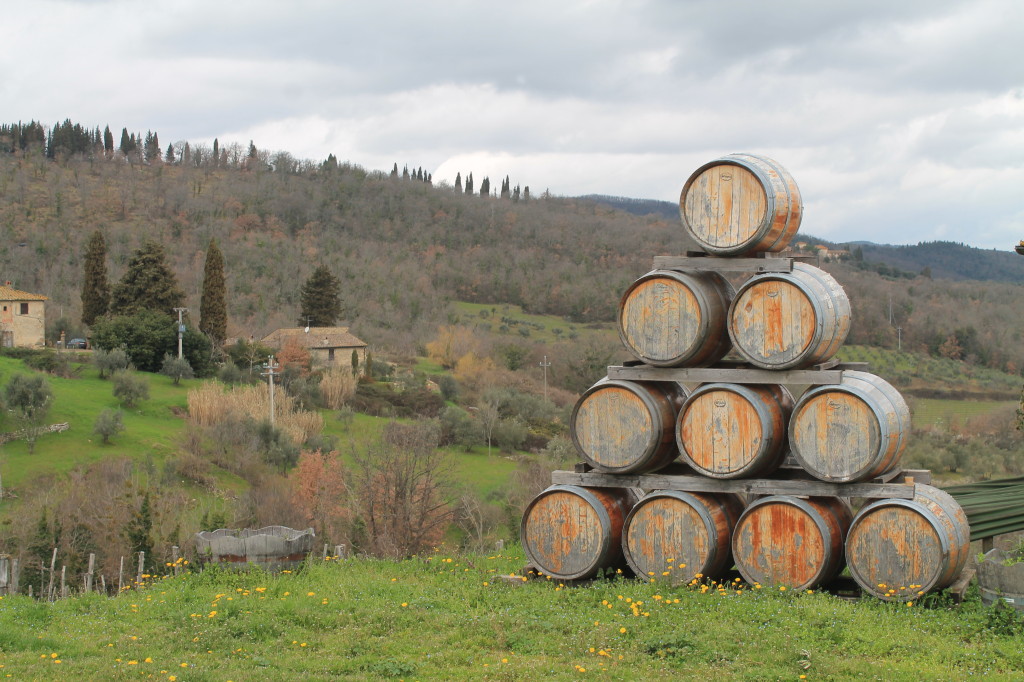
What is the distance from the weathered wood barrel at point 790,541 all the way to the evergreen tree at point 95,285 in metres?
57.4

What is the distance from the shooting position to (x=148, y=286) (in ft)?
190

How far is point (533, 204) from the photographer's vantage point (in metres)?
163

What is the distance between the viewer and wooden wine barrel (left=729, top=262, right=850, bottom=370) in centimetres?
917

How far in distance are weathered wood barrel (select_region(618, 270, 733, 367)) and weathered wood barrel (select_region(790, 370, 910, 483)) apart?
1051 mm

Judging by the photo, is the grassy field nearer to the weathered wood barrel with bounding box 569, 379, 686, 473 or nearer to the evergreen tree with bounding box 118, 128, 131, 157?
the weathered wood barrel with bounding box 569, 379, 686, 473

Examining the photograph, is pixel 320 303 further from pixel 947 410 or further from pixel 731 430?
pixel 731 430

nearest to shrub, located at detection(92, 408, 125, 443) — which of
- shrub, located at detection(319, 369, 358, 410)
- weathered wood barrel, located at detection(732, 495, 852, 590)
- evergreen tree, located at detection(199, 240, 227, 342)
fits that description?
shrub, located at detection(319, 369, 358, 410)

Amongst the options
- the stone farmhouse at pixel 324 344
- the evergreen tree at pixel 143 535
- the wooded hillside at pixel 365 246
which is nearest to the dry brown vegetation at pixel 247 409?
the stone farmhouse at pixel 324 344

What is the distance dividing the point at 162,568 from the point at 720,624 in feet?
63.8

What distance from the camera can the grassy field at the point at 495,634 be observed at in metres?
7.08

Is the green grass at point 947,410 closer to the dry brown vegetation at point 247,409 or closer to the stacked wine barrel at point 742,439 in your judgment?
the dry brown vegetation at point 247,409

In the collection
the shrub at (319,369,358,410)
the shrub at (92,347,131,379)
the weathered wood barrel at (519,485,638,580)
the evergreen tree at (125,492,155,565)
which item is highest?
the weathered wood barrel at (519,485,638,580)

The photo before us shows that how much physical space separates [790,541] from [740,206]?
121 inches

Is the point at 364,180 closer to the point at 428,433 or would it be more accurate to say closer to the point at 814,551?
the point at 428,433
